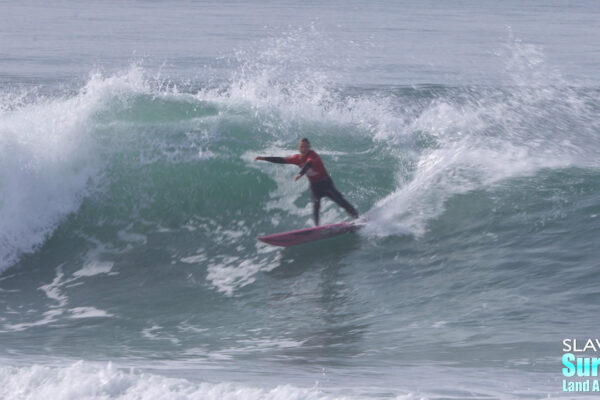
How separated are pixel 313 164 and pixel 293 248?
128 centimetres

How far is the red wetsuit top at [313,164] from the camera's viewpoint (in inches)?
460

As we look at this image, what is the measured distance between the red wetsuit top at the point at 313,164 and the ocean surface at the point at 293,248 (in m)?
1.02

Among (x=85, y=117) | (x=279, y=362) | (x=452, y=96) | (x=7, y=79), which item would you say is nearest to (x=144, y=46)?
(x=7, y=79)

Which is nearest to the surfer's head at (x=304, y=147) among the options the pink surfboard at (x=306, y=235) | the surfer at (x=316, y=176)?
the surfer at (x=316, y=176)

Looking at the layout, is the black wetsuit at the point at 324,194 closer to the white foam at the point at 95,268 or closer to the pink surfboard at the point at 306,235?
the pink surfboard at the point at 306,235

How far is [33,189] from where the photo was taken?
13.1m

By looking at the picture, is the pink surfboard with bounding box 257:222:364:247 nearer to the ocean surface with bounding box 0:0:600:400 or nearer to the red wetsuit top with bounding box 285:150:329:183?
the ocean surface with bounding box 0:0:600:400

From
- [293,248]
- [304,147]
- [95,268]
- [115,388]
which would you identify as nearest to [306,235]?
[293,248]

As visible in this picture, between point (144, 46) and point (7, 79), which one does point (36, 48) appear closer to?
point (144, 46)

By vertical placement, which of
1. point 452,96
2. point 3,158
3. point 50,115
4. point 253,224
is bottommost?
point 253,224

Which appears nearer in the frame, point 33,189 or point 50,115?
point 33,189

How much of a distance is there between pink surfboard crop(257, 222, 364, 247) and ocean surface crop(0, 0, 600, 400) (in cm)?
16

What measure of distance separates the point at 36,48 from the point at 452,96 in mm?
18716

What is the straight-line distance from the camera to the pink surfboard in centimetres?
1151
